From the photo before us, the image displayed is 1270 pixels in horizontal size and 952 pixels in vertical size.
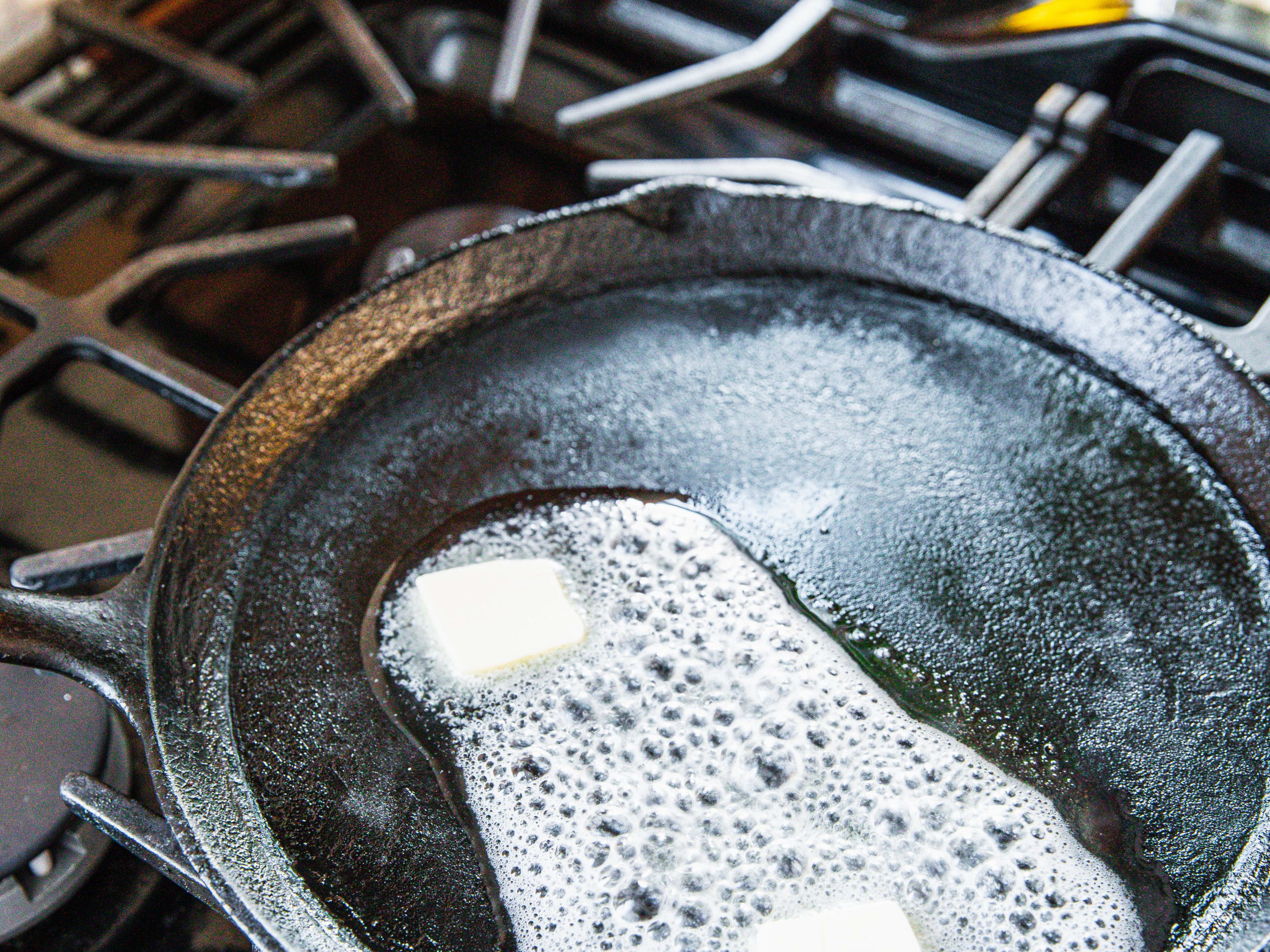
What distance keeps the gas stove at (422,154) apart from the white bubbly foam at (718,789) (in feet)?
0.95

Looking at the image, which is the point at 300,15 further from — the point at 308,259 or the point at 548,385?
the point at 548,385

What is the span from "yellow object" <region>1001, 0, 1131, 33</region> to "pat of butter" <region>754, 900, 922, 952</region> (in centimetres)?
94

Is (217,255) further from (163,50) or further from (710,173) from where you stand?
(710,173)

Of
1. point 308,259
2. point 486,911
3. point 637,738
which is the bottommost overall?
point 486,911

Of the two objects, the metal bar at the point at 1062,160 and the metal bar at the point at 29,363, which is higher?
the metal bar at the point at 1062,160

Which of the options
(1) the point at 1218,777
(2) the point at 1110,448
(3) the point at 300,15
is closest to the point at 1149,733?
(1) the point at 1218,777

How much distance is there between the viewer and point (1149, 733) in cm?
78

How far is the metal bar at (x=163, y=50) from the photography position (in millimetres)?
1314

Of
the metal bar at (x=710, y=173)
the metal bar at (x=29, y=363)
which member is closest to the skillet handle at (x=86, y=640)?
the metal bar at (x=29, y=363)

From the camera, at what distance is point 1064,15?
125 centimetres

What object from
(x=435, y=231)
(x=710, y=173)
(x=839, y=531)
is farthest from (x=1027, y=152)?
(x=435, y=231)

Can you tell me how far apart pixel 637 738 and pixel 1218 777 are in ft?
1.22

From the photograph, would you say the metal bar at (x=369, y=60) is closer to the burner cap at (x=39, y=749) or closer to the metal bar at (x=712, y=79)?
the metal bar at (x=712, y=79)

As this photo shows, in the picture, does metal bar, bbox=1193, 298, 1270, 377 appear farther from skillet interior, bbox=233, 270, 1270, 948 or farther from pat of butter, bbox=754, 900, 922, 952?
pat of butter, bbox=754, 900, 922, 952
